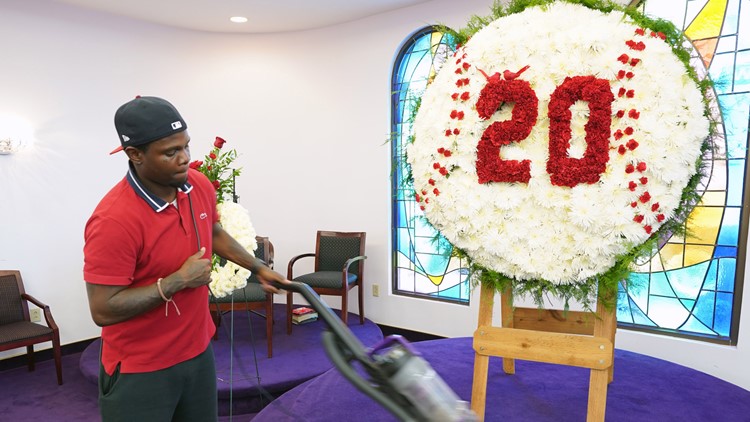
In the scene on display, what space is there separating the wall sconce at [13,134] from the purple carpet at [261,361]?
188 centimetres

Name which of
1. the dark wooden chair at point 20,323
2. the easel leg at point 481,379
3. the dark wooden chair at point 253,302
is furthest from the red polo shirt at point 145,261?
the dark wooden chair at point 20,323

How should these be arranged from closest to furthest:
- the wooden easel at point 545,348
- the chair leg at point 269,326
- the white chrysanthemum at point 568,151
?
1. the white chrysanthemum at point 568,151
2. the wooden easel at point 545,348
3. the chair leg at point 269,326

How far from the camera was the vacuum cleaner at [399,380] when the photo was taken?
87cm

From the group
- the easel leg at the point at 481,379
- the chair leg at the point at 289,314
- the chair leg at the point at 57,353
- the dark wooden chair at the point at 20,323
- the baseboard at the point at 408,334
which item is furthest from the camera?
the baseboard at the point at 408,334

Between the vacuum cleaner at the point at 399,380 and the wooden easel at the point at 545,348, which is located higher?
the vacuum cleaner at the point at 399,380

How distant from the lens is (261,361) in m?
3.82

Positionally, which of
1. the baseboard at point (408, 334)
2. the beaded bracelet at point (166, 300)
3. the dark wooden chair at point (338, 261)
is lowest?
the baseboard at point (408, 334)

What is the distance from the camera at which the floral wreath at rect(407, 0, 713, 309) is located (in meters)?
1.73

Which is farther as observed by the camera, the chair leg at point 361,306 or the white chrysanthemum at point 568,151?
the chair leg at point 361,306

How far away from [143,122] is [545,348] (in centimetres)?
173

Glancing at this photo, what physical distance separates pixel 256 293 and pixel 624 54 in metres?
3.29

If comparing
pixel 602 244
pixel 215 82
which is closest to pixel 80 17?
pixel 215 82

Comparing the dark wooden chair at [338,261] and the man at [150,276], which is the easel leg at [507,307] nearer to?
the man at [150,276]

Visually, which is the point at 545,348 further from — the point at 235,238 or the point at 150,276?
the point at 235,238
